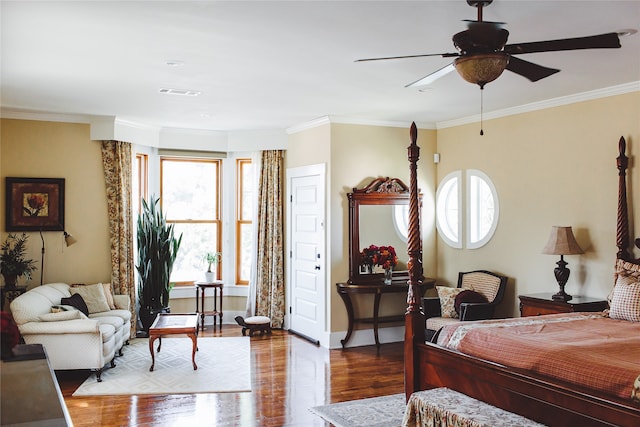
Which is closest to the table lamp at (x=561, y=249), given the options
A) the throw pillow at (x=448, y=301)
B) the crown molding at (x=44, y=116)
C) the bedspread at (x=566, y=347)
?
the bedspread at (x=566, y=347)

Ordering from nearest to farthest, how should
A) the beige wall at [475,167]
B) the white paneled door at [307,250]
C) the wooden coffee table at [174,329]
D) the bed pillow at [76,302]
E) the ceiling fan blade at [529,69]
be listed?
the ceiling fan blade at [529,69] → the beige wall at [475,167] → the wooden coffee table at [174,329] → the bed pillow at [76,302] → the white paneled door at [307,250]

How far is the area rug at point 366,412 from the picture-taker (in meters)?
4.25

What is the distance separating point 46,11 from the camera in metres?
3.27

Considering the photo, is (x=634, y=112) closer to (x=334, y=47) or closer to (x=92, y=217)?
(x=334, y=47)

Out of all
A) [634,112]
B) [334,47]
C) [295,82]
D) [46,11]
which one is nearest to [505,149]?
[634,112]

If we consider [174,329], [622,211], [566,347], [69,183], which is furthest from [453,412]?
[69,183]

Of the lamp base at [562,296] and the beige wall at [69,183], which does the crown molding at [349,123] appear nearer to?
the beige wall at [69,183]

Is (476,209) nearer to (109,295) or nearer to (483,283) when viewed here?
(483,283)

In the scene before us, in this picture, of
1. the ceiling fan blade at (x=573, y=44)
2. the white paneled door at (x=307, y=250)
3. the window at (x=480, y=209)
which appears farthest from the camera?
the white paneled door at (x=307, y=250)

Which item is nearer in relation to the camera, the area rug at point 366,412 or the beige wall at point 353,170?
the area rug at point 366,412

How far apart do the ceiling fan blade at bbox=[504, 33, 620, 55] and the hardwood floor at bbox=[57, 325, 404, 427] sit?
2.94 metres

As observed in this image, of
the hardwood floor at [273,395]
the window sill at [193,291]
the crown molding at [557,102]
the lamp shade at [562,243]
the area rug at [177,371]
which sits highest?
the crown molding at [557,102]

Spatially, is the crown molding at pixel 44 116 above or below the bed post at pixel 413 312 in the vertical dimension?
above

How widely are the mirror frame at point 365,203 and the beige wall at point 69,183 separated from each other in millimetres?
2967
